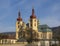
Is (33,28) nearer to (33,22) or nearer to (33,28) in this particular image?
(33,28)

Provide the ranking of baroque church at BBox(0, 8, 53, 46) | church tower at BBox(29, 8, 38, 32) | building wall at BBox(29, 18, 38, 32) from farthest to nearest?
building wall at BBox(29, 18, 38, 32) → church tower at BBox(29, 8, 38, 32) → baroque church at BBox(0, 8, 53, 46)

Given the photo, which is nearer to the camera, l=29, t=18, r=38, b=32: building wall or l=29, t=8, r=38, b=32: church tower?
l=29, t=8, r=38, b=32: church tower

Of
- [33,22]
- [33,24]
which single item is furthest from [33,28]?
[33,22]

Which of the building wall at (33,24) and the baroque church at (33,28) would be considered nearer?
the baroque church at (33,28)

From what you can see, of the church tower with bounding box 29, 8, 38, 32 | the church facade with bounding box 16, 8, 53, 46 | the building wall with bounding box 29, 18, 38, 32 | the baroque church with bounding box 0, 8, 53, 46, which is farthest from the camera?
the building wall with bounding box 29, 18, 38, 32

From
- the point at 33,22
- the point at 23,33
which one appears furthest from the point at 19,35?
the point at 33,22

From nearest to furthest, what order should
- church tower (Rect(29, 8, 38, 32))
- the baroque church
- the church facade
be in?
1. the baroque church
2. the church facade
3. church tower (Rect(29, 8, 38, 32))

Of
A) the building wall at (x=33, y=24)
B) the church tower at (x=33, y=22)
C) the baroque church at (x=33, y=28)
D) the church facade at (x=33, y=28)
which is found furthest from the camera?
the building wall at (x=33, y=24)

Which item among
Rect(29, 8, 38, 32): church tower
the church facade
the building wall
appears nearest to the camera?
the church facade

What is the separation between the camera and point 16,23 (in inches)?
3553

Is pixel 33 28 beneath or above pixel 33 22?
beneath

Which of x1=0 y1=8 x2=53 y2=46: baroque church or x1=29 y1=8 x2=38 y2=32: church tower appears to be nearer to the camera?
x1=0 y1=8 x2=53 y2=46: baroque church

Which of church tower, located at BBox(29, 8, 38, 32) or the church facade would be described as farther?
church tower, located at BBox(29, 8, 38, 32)

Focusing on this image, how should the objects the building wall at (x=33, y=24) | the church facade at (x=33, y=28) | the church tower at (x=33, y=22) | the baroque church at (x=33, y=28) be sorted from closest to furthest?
the baroque church at (x=33, y=28) → the church facade at (x=33, y=28) → the church tower at (x=33, y=22) → the building wall at (x=33, y=24)
